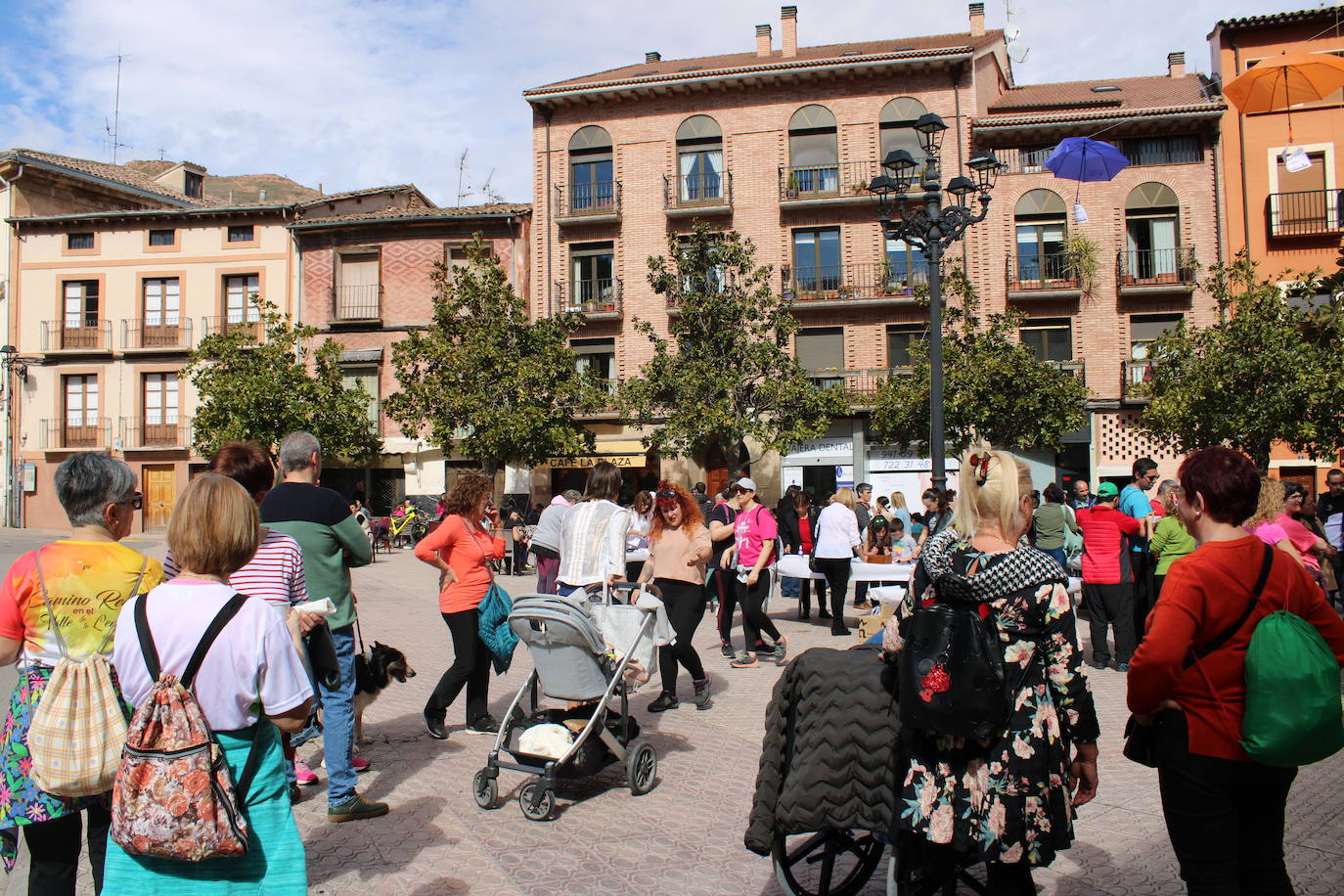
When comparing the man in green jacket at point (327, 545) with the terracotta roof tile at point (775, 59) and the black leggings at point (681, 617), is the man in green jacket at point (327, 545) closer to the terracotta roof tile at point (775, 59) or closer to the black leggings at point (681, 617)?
the black leggings at point (681, 617)

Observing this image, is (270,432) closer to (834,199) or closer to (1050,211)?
(834,199)

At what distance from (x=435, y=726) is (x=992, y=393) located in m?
18.6

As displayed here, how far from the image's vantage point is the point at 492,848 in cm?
478

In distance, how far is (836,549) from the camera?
11.3 metres

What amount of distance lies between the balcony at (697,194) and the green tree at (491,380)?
5766 mm

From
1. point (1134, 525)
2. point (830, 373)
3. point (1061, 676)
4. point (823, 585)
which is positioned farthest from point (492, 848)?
point (830, 373)

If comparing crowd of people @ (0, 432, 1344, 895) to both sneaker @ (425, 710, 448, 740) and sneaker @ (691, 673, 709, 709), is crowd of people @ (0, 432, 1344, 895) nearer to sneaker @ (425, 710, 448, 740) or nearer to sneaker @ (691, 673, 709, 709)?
sneaker @ (425, 710, 448, 740)

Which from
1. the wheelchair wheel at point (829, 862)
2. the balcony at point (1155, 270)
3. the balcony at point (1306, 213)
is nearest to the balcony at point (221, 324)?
the balcony at point (1155, 270)

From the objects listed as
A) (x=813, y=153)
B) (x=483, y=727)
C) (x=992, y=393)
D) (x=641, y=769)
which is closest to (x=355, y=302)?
(x=813, y=153)

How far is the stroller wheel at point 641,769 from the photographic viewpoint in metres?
5.56

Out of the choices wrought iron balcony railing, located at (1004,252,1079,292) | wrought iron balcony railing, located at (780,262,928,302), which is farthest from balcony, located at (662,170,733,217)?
wrought iron balcony railing, located at (1004,252,1079,292)

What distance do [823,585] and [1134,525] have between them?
486 centimetres

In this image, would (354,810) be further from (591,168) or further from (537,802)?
(591,168)

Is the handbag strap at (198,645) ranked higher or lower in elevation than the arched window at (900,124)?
lower
